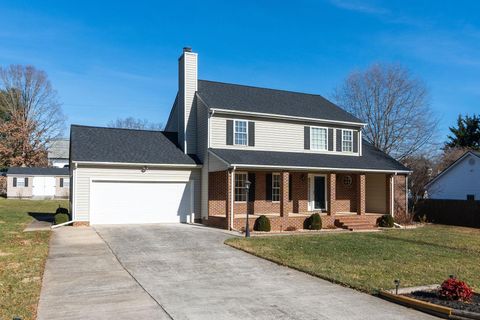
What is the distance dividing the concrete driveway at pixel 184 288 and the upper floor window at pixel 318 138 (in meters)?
11.2

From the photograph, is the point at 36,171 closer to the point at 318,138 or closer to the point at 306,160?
the point at 318,138

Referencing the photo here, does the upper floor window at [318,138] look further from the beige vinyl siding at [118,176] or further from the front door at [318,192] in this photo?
the beige vinyl siding at [118,176]

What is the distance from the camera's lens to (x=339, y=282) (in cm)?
977

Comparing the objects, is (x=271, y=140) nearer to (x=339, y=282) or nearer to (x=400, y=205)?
(x=400, y=205)

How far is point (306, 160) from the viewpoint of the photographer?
22.2m

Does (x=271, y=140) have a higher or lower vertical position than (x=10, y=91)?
lower

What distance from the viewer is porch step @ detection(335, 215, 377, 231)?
70.8ft

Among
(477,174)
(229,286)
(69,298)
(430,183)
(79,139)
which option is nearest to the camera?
(69,298)

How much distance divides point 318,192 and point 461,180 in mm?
13105

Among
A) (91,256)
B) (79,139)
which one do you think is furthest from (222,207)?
(91,256)

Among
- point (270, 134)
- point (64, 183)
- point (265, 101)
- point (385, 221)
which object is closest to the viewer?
point (385, 221)

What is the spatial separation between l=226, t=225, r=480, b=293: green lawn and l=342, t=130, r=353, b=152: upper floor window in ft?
22.7

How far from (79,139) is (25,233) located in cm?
599

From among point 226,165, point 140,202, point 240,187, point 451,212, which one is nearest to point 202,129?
point 240,187
